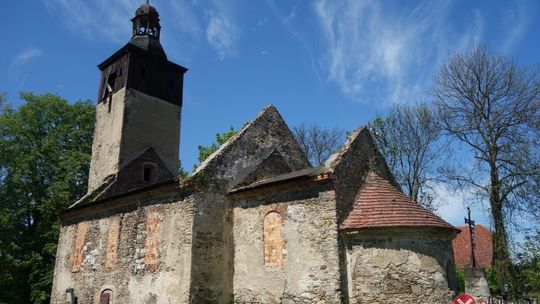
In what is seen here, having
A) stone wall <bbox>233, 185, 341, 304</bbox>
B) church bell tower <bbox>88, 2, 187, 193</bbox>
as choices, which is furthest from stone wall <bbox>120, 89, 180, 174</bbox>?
stone wall <bbox>233, 185, 341, 304</bbox>

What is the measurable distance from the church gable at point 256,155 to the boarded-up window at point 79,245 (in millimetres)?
7182

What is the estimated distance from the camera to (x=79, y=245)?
1773cm

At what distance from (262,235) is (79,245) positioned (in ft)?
29.8

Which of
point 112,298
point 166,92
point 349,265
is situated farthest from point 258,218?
point 166,92

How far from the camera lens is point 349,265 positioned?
11.5 meters

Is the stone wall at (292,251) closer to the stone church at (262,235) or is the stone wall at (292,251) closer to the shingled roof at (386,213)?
the stone church at (262,235)

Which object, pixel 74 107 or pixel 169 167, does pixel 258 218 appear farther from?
pixel 74 107

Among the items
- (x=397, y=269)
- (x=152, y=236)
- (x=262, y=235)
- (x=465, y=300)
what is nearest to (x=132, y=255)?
(x=152, y=236)

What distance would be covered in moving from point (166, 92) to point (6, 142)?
11179mm

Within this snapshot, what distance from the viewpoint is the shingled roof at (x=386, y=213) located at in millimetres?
11352

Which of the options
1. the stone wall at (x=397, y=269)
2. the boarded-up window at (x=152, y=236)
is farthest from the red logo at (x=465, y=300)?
the boarded-up window at (x=152, y=236)

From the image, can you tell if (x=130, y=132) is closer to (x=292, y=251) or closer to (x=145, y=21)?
(x=145, y=21)

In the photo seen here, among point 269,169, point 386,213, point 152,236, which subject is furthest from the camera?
point 269,169

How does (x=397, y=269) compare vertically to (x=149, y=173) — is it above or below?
below
